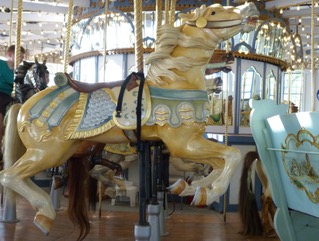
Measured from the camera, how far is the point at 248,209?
421 cm

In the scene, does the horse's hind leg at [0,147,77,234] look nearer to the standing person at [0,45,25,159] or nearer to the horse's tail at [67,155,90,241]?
the horse's tail at [67,155,90,241]

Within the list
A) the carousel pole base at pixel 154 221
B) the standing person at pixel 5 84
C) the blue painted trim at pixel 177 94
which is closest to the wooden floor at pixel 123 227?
the carousel pole base at pixel 154 221

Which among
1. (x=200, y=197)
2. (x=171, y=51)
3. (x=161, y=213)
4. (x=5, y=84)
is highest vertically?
(x=171, y=51)

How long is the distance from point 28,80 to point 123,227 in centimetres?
182

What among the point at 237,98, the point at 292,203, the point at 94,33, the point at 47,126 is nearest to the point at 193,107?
the point at 47,126

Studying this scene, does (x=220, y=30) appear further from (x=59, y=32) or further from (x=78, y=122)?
(x=59, y=32)

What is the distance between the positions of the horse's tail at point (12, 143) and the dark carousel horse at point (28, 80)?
944 mm

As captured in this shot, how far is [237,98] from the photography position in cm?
742

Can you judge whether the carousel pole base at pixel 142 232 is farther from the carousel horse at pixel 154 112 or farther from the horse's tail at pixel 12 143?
the horse's tail at pixel 12 143

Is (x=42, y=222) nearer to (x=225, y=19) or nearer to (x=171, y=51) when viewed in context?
(x=171, y=51)

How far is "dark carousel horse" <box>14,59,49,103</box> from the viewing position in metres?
3.94

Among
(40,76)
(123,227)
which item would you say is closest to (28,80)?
(40,76)

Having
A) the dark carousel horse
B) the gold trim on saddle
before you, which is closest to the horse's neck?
the gold trim on saddle

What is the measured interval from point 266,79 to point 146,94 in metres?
5.38
